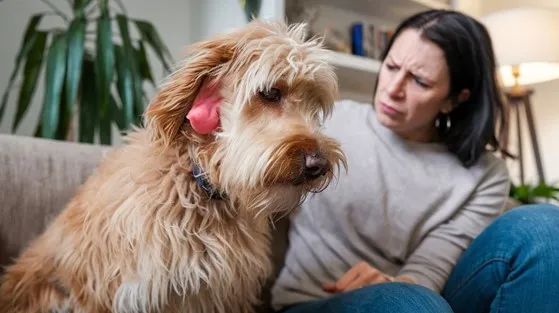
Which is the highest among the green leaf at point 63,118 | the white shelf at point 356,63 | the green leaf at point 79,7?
the green leaf at point 79,7

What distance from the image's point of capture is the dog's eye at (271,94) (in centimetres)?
83

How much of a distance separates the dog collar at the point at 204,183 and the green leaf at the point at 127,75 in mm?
730

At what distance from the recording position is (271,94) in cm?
84

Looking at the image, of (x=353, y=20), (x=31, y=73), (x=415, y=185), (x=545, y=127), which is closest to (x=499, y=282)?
(x=415, y=185)

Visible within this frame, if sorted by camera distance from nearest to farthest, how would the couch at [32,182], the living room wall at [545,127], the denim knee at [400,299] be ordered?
the denim knee at [400,299], the couch at [32,182], the living room wall at [545,127]

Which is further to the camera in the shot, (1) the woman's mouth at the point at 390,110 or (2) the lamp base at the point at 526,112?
(2) the lamp base at the point at 526,112

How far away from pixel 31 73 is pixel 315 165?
1163mm

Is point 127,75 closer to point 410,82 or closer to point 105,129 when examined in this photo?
point 105,129

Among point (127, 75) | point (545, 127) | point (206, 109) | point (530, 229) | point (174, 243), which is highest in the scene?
point (206, 109)

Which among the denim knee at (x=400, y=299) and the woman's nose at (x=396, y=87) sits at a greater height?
the woman's nose at (x=396, y=87)

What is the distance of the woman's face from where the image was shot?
4.10 ft

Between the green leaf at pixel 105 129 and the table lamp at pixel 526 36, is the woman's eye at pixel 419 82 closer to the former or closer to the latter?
the green leaf at pixel 105 129

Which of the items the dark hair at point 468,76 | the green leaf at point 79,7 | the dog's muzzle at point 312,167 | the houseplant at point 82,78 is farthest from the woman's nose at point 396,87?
the green leaf at point 79,7

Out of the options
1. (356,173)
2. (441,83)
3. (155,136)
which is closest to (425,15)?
(441,83)
